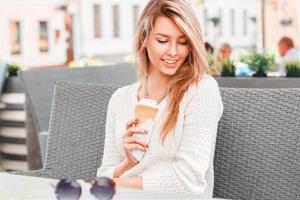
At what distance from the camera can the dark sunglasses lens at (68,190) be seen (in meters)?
0.99

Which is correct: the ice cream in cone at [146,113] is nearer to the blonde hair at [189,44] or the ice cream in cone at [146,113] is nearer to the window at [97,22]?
the blonde hair at [189,44]

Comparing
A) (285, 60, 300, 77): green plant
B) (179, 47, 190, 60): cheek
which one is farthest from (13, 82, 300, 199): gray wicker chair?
(285, 60, 300, 77): green plant

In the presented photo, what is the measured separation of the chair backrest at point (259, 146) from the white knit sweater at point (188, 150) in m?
0.17

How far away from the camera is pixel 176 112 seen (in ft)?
5.44

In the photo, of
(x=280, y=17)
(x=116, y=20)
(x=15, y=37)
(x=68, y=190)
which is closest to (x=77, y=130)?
(x=68, y=190)

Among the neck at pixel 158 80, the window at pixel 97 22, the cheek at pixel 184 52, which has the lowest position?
the neck at pixel 158 80

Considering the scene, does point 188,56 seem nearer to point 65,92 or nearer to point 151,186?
point 151,186

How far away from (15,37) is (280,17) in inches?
143

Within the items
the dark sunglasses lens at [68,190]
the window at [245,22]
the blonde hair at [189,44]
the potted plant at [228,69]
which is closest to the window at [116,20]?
the window at [245,22]

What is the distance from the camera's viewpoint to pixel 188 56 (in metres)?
1.71

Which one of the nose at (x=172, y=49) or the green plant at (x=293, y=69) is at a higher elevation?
the nose at (x=172, y=49)

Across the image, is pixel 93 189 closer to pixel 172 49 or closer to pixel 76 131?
pixel 172 49

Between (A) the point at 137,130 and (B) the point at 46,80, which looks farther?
A: (B) the point at 46,80

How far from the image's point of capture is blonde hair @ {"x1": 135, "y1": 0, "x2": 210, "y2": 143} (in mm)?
1642
